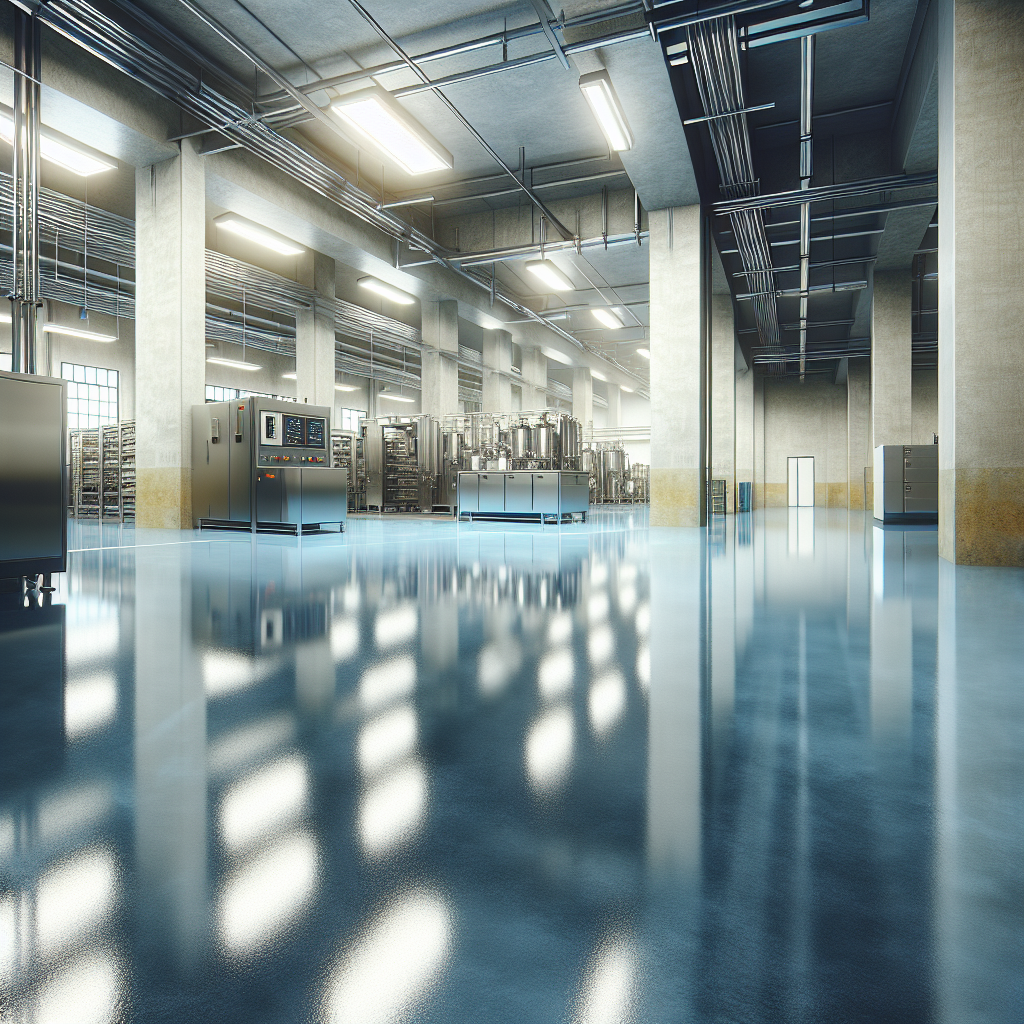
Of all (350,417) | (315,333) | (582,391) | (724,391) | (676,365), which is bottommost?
(676,365)

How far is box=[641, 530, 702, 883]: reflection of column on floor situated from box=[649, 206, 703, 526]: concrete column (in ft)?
29.0

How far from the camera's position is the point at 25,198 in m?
7.44

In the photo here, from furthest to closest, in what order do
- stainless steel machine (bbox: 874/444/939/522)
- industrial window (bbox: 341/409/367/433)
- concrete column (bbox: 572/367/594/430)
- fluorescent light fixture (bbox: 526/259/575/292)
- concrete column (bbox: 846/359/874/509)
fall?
industrial window (bbox: 341/409/367/433) → concrete column (bbox: 572/367/594/430) → concrete column (bbox: 846/359/874/509) → fluorescent light fixture (bbox: 526/259/575/292) → stainless steel machine (bbox: 874/444/939/522)

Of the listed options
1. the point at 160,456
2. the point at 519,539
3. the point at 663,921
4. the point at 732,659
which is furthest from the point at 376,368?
the point at 663,921

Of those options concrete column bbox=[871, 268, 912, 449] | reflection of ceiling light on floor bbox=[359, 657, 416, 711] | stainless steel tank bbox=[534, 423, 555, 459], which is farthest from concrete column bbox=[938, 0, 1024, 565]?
concrete column bbox=[871, 268, 912, 449]

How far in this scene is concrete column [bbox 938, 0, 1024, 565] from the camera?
7016mm

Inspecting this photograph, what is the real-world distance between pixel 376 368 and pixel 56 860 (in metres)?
27.8

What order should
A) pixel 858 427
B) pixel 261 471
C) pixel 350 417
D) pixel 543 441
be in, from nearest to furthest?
pixel 261 471 < pixel 543 441 < pixel 858 427 < pixel 350 417

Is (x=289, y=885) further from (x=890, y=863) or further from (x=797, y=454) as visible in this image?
(x=797, y=454)

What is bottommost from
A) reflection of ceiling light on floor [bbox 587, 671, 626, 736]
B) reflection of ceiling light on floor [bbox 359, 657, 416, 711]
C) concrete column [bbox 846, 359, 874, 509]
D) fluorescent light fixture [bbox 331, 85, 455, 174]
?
reflection of ceiling light on floor [bbox 587, 671, 626, 736]

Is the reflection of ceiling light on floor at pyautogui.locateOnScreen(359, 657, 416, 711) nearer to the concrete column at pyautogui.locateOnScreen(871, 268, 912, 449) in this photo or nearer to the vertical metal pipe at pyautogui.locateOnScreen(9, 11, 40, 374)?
the vertical metal pipe at pyautogui.locateOnScreen(9, 11, 40, 374)

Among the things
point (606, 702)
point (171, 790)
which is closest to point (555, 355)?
point (606, 702)

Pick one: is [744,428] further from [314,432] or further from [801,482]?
[314,432]

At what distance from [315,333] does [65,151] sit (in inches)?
286
